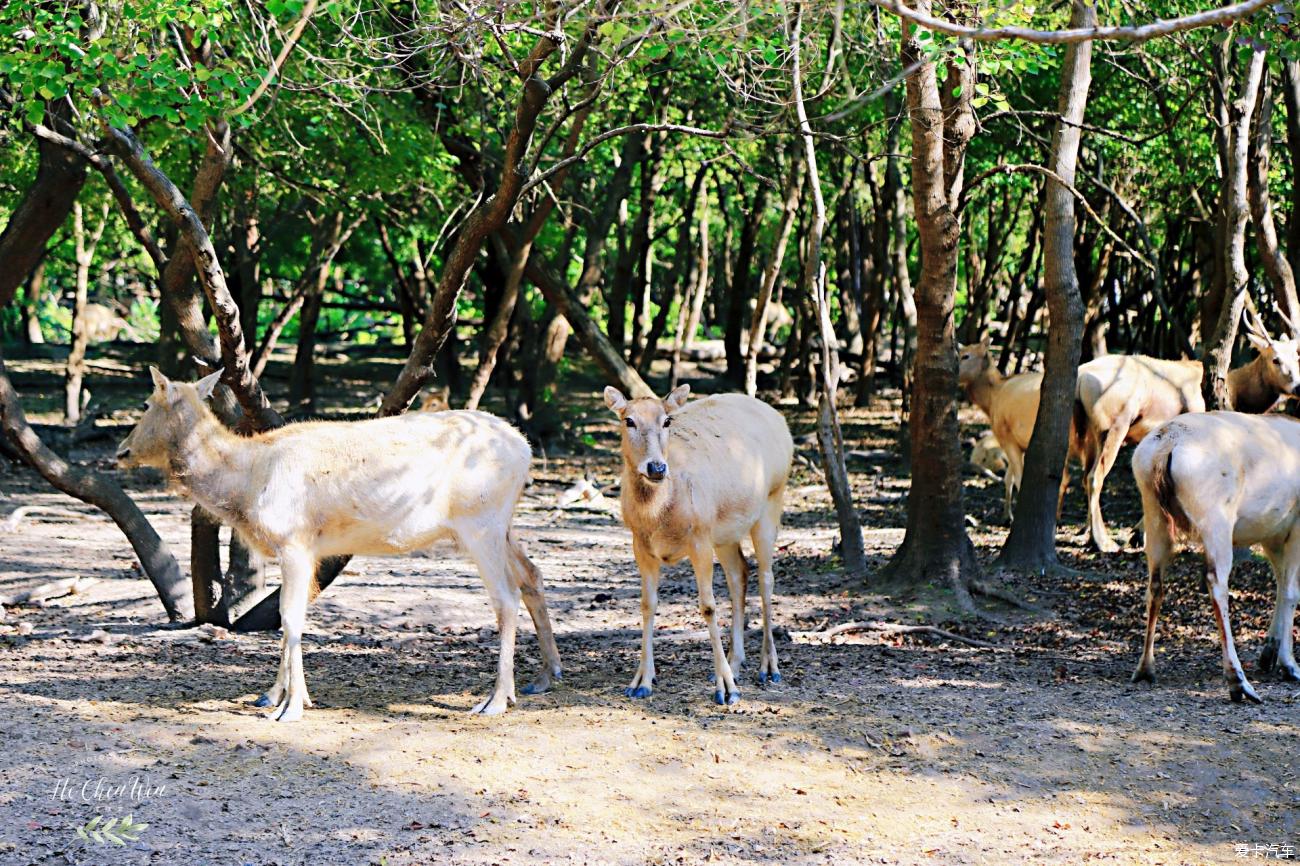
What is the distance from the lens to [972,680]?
29.5 ft

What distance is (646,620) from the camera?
870 centimetres

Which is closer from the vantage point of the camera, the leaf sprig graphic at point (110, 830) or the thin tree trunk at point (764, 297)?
the leaf sprig graphic at point (110, 830)

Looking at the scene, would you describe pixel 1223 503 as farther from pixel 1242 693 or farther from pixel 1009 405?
pixel 1009 405

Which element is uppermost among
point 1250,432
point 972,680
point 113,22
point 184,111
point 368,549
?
point 113,22

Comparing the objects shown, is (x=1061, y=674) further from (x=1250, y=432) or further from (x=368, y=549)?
(x=368, y=549)

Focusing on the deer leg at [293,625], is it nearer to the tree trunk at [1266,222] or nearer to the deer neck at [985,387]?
the tree trunk at [1266,222]

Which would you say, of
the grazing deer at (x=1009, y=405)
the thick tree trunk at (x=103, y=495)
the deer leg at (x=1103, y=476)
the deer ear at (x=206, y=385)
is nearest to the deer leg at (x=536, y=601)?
the deer ear at (x=206, y=385)

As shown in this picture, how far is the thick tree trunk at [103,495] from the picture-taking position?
9438 mm

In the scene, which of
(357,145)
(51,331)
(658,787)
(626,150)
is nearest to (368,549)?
(658,787)

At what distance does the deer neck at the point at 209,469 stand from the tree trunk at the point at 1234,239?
334 inches

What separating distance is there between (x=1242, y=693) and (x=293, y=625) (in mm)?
5544

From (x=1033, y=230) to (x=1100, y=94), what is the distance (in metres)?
8.56

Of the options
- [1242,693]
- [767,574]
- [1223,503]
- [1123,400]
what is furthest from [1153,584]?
[1123,400]

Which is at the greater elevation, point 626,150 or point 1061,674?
point 626,150
